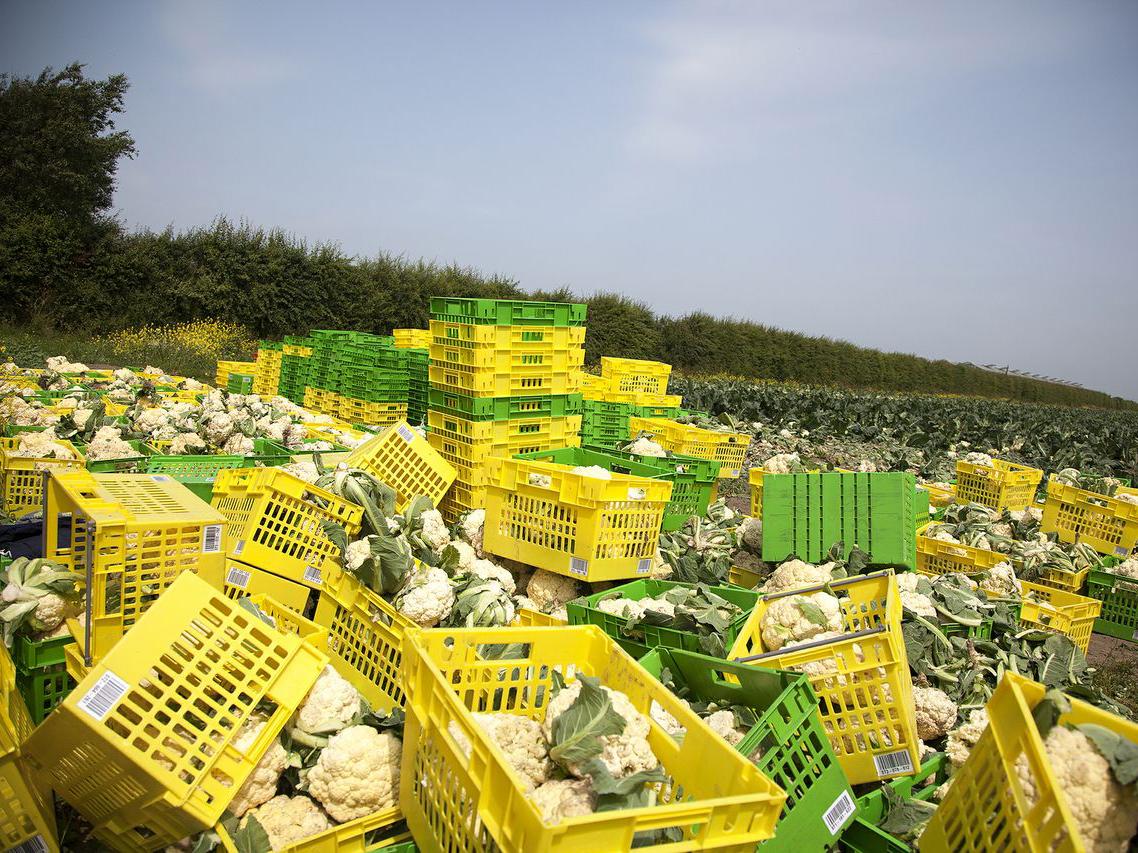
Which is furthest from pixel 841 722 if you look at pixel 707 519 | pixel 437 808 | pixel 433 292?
pixel 433 292

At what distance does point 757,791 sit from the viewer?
166 centimetres

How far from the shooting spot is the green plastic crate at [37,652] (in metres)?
2.51

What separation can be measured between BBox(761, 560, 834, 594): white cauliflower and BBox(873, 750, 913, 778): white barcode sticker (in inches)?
56.4

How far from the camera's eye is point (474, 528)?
465cm

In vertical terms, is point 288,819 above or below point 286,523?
below

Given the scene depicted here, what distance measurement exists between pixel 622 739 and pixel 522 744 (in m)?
0.32

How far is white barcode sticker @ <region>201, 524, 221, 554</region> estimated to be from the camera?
2846mm

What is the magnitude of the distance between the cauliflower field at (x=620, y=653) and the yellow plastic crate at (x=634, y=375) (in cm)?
389

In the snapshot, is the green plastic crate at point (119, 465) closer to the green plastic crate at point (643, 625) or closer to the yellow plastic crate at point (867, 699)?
the green plastic crate at point (643, 625)

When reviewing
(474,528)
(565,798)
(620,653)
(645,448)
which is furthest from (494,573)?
(645,448)

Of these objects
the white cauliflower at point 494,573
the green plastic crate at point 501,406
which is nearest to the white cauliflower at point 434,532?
the white cauliflower at point 494,573

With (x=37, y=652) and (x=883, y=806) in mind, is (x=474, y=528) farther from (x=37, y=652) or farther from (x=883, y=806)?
(x=883, y=806)

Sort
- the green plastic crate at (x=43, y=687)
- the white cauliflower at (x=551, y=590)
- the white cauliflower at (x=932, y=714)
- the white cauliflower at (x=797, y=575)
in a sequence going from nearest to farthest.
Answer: the green plastic crate at (x=43, y=687), the white cauliflower at (x=932, y=714), the white cauliflower at (x=797, y=575), the white cauliflower at (x=551, y=590)

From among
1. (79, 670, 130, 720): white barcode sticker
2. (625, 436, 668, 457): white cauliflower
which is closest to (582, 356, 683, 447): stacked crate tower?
(625, 436, 668, 457): white cauliflower
